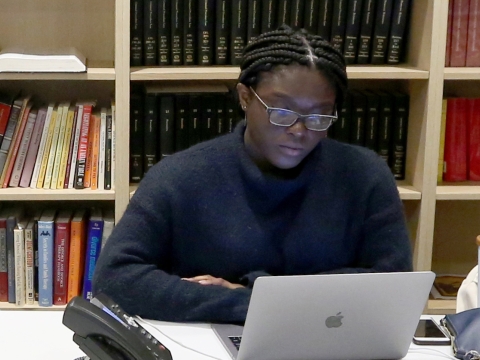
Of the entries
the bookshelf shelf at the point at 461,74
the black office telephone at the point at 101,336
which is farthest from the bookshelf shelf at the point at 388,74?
the black office telephone at the point at 101,336

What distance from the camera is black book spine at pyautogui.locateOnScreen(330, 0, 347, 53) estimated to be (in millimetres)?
2186

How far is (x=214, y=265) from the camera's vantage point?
5.13 feet

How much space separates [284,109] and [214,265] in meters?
0.37

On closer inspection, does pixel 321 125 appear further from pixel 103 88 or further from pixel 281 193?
pixel 103 88

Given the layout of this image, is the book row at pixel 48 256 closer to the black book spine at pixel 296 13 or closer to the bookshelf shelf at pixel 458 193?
the black book spine at pixel 296 13

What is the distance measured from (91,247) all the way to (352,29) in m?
1.05

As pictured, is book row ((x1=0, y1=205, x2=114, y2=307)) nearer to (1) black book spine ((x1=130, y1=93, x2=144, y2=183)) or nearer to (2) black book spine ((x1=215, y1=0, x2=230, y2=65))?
(1) black book spine ((x1=130, y1=93, x2=144, y2=183))

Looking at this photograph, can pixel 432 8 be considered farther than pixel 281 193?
Yes

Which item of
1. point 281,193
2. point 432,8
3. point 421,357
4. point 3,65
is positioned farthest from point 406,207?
point 3,65

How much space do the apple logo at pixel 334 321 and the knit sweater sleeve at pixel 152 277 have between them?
24 centimetres

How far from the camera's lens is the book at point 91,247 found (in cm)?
226

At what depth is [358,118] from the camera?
2.29 m

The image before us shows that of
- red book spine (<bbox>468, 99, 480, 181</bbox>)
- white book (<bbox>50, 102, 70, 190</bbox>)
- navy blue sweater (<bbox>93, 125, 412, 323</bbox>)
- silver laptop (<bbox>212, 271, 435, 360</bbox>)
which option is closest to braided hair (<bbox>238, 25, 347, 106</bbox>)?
navy blue sweater (<bbox>93, 125, 412, 323</bbox>)

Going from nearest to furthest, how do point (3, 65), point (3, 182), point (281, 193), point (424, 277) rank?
point (424, 277), point (281, 193), point (3, 65), point (3, 182)
